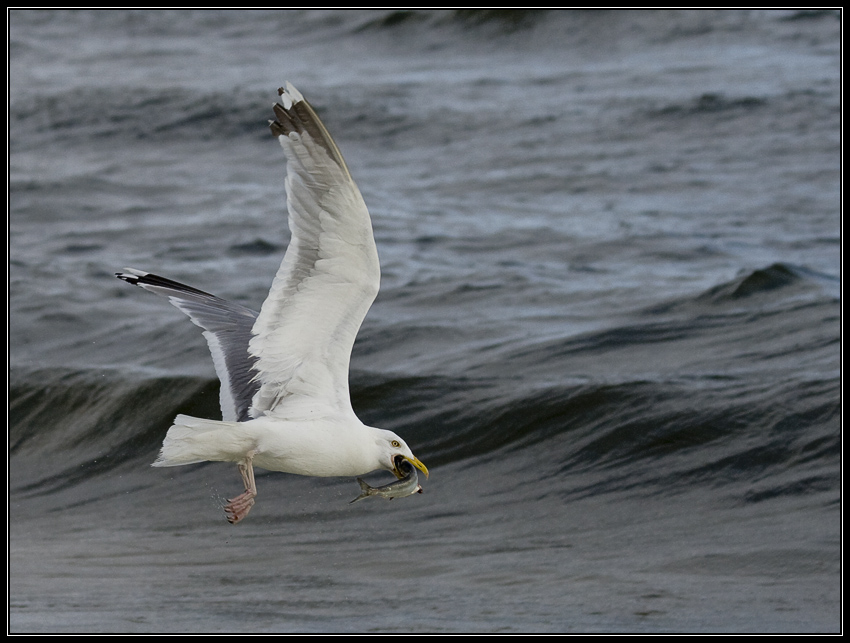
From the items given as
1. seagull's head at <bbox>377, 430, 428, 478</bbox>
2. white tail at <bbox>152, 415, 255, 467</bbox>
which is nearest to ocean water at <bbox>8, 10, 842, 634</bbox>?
seagull's head at <bbox>377, 430, 428, 478</bbox>

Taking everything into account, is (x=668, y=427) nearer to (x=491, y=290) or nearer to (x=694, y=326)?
(x=694, y=326)

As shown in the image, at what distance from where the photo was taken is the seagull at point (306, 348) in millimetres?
4348

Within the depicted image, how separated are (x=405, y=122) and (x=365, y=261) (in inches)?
448

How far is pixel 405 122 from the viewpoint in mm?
15656

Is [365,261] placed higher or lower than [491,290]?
higher

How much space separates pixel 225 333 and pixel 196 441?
3.66ft

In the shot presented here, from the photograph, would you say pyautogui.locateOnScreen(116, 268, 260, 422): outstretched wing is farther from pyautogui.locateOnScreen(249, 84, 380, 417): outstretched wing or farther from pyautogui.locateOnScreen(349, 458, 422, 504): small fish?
pyautogui.locateOnScreen(349, 458, 422, 504): small fish

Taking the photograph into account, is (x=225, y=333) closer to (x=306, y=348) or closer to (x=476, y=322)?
(x=306, y=348)

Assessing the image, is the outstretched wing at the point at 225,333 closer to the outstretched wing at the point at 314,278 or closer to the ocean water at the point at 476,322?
the outstretched wing at the point at 314,278

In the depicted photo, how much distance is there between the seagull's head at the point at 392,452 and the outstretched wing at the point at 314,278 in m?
0.21

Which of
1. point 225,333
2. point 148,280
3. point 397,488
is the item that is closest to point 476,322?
point 225,333

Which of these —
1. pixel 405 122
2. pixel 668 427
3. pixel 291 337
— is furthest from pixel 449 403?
pixel 405 122

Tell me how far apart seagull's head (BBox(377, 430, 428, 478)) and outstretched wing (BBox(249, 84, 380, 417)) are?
0.70 ft

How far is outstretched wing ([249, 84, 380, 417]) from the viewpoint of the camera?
14.2 feet
